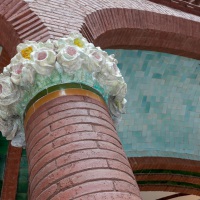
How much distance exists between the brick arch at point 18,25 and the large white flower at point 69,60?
0.32 metres

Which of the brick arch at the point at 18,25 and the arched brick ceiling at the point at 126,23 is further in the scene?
the arched brick ceiling at the point at 126,23

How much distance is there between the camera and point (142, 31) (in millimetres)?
3336

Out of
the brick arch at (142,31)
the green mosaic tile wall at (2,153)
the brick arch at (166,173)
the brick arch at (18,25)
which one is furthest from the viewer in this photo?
the brick arch at (166,173)

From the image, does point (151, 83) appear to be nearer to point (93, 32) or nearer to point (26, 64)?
point (93, 32)

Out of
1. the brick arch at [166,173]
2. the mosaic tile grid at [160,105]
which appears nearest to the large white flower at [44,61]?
the mosaic tile grid at [160,105]

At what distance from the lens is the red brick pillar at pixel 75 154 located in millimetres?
1568

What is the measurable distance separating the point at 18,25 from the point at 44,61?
1.99 feet

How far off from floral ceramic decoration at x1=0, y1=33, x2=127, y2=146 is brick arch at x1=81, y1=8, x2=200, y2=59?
1.63 ft

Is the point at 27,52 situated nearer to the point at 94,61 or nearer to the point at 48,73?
the point at 48,73

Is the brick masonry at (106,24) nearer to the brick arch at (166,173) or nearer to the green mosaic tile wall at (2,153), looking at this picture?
the green mosaic tile wall at (2,153)

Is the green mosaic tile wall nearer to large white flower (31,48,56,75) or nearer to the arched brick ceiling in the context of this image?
the arched brick ceiling

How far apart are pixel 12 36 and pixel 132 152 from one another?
2.59 meters

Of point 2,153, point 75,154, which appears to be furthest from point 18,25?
point 2,153

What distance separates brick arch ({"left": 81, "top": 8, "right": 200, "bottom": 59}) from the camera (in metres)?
2.90
